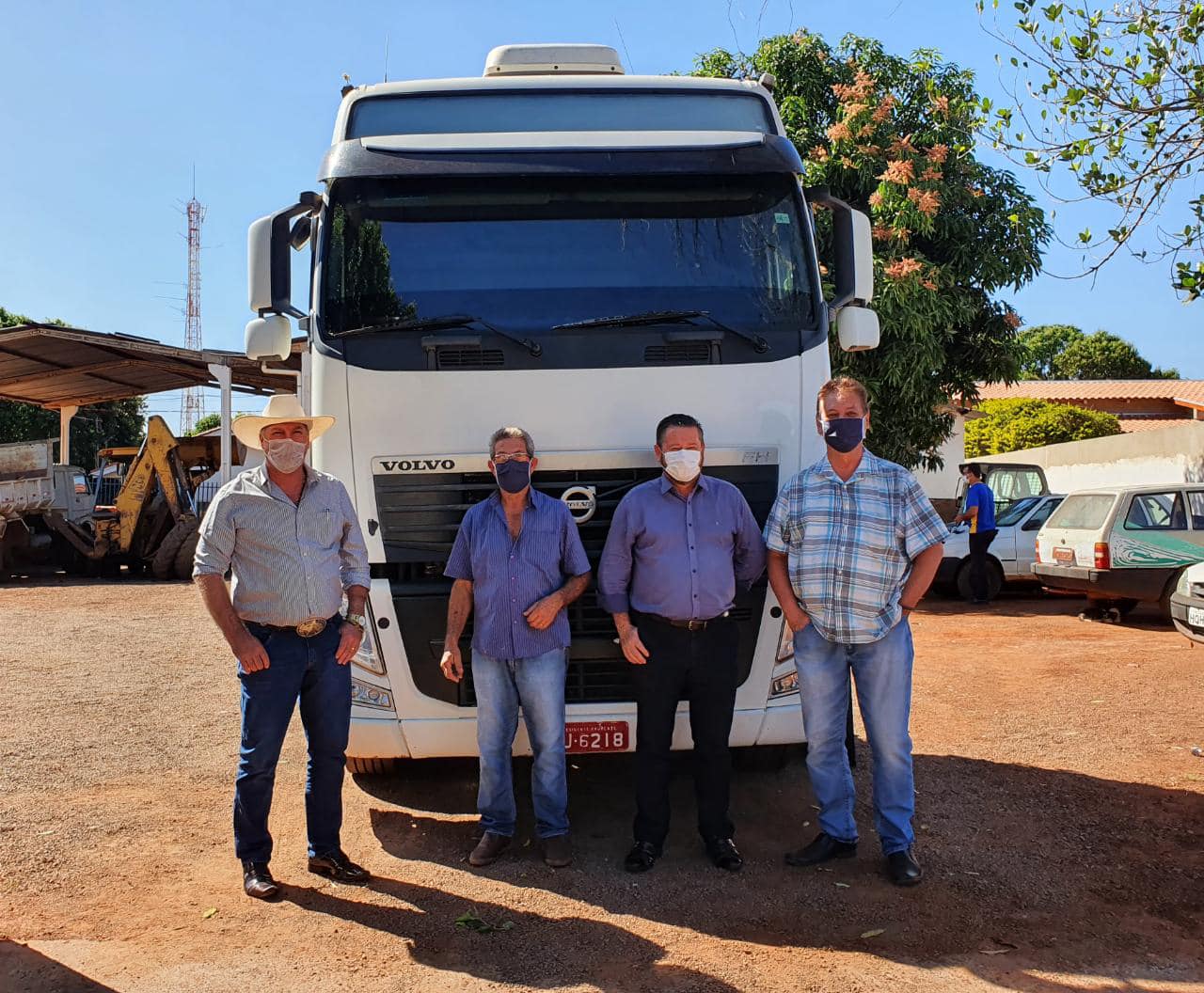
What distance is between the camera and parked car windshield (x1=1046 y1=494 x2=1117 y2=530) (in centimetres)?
1244

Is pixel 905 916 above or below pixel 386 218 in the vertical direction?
below

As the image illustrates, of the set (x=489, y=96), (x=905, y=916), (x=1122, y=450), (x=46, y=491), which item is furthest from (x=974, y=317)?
(x=46, y=491)

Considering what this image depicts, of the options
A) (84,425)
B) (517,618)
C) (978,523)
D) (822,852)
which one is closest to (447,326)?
(517,618)

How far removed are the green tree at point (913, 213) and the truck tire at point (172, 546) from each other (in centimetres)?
1124

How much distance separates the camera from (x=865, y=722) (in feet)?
16.2

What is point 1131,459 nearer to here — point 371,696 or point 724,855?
point 724,855

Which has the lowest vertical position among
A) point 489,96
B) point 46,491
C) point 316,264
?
point 46,491

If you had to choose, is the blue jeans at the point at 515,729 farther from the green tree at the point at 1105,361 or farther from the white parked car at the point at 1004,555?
the green tree at the point at 1105,361

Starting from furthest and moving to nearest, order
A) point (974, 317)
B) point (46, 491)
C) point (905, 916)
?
point (46, 491) < point (974, 317) < point (905, 916)

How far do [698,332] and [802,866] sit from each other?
243 cm

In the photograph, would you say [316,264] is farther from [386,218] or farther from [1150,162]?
[1150,162]

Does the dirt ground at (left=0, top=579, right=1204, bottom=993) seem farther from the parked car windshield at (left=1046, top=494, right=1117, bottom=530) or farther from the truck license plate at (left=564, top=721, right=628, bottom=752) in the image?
the parked car windshield at (left=1046, top=494, right=1117, bottom=530)

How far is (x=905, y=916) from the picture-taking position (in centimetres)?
440

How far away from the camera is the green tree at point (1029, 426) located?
103ft
